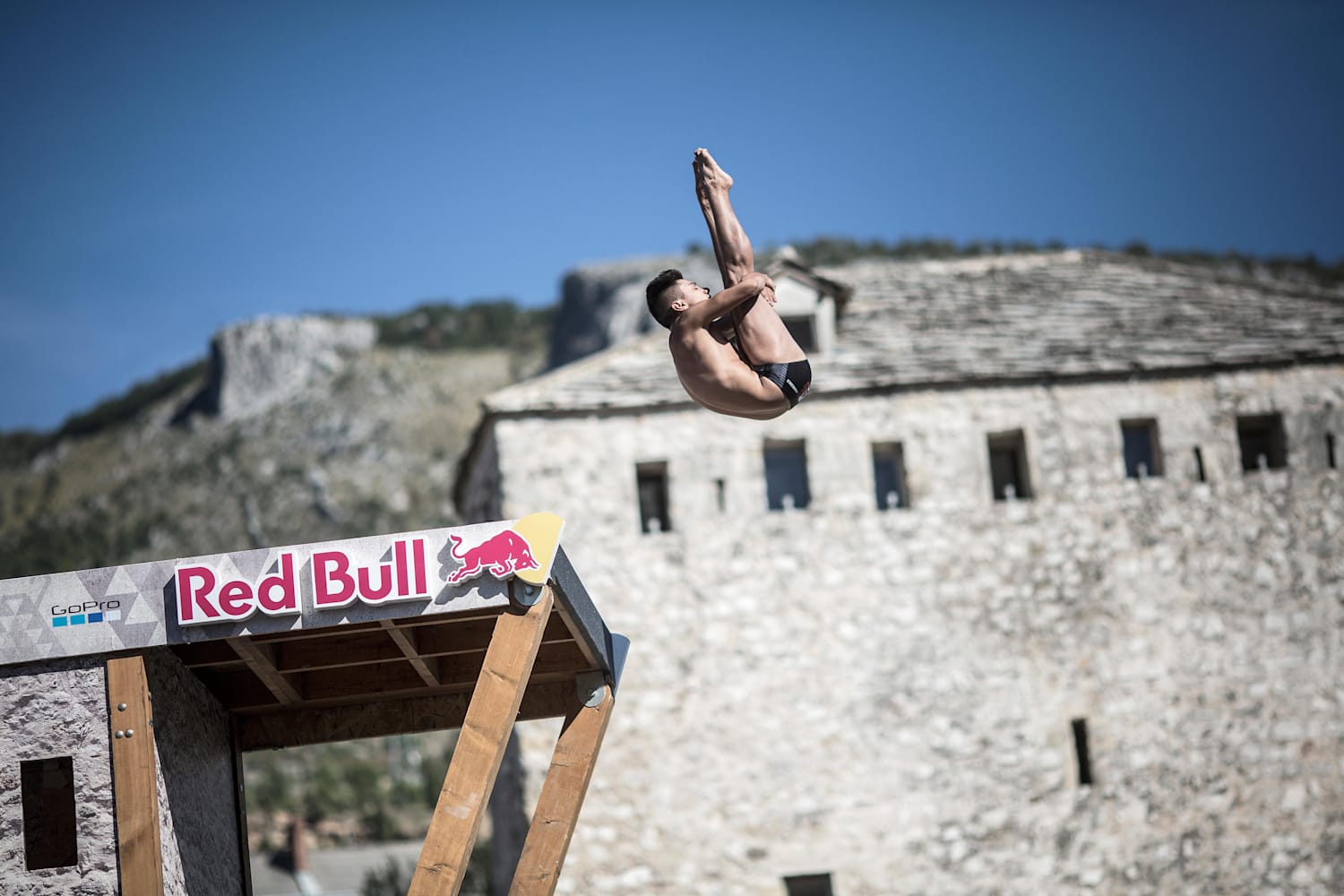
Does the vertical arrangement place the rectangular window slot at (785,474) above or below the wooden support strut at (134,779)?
above

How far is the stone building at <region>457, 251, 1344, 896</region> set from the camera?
69.4 ft

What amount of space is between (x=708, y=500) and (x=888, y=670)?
345 cm

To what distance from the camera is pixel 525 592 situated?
32.3 feet

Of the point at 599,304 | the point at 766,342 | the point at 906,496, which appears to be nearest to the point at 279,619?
the point at 766,342

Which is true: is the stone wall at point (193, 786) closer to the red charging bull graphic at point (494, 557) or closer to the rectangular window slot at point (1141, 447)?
the red charging bull graphic at point (494, 557)

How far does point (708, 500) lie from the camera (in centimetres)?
2217

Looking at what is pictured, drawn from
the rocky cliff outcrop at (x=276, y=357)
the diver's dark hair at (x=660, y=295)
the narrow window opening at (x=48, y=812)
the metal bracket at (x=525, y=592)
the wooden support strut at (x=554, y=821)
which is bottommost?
the wooden support strut at (x=554, y=821)

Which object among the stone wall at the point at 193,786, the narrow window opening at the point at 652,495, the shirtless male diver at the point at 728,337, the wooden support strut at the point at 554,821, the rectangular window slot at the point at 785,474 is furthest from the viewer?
the rectangular window slot at the point at 785,474

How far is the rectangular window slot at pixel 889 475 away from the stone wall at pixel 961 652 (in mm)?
246

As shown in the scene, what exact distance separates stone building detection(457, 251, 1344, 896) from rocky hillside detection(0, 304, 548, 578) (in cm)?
4275

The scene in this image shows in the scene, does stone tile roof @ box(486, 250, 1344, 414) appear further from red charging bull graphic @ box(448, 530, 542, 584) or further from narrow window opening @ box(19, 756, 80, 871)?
narrow window opening @ box(19, 756, 80, 871)

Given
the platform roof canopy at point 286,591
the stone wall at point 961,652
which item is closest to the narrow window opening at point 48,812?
the platform roof canopy at point 286,591

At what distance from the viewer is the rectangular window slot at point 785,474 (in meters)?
22.6

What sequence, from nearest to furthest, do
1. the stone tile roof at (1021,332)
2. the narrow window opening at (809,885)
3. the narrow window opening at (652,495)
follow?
the narrow window opening at (809,885) → the narrow window opening at (652,495) → the stone tile roof at (1021,332)
